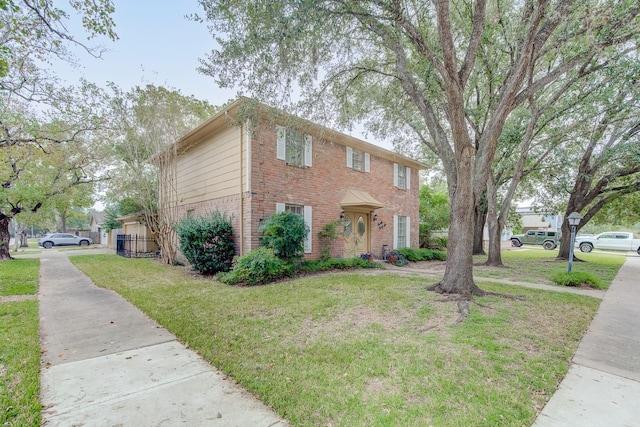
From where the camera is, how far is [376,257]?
12.6m

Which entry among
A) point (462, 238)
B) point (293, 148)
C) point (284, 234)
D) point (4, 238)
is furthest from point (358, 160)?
point (4, 238)

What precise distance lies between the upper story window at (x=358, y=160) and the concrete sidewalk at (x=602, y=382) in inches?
336

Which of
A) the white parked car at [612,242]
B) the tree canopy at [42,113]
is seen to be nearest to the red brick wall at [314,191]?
the tree canopy at [42,113]

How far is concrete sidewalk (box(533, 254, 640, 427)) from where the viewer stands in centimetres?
243

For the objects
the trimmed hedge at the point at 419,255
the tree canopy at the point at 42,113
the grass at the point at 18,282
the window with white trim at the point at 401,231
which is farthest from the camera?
the window with white trim at the point at 401,231

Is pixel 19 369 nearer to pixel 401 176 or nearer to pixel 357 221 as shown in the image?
pixel 357 221

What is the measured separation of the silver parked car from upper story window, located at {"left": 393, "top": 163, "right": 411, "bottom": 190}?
29.7m

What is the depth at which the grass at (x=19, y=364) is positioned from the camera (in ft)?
7.91

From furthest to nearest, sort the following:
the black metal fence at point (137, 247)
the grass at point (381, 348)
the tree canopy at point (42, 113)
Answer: the black metal fence at point (137, 247) → the tree canopy at point (42, 113) → the grass at point (381, 348)

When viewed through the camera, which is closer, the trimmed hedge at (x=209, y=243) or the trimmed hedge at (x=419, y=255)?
the trimmed hedge at (x=209, y=243)

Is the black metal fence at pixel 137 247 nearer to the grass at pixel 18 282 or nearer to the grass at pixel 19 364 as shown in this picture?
the grass at pixel 18 282

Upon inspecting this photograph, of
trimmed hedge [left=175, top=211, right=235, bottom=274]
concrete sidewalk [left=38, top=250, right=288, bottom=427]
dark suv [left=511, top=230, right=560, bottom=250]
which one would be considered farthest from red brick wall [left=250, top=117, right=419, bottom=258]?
dark suv [left=511, top=230, right=560, bottom=250]

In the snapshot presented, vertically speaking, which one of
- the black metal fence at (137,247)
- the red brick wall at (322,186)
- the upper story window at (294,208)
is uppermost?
the red brick wall at (322,186)

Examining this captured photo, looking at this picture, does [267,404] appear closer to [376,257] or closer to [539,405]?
[539,405]
